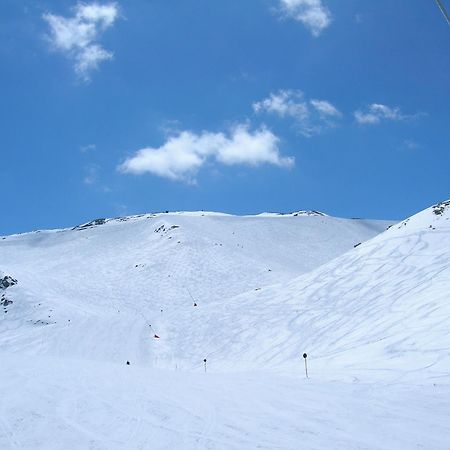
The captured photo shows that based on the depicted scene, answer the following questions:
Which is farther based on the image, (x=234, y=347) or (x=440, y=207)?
(x=440, y=207)

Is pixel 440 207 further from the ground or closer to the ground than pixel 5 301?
further from the ground

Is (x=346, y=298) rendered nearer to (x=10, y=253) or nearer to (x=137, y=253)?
(x=137, y=253)

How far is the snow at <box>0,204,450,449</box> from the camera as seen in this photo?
24.3ft

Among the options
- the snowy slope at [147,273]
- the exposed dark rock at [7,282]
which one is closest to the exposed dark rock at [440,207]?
the snowy slope at [147,273]

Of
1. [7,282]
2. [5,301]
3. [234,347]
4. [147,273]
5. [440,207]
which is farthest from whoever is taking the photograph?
[147,273]

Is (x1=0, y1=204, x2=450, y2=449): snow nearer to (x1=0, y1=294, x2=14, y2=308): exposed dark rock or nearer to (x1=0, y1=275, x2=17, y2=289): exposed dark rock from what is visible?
(x1=0, y1=294, x2=14, y2=308): exposed dark rock

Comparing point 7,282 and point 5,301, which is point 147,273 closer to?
point 7,282

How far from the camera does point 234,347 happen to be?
77.4 feet

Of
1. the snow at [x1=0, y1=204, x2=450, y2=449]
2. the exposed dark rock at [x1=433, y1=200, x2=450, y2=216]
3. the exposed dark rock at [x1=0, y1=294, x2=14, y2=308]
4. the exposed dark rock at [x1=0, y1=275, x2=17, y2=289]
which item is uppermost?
the exposed dark rock at [x1=433, y1=200, x2=450, y2=216]

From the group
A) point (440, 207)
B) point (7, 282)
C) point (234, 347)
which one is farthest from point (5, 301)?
point (440, 207)

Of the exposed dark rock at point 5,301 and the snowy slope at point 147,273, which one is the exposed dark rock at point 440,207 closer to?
the snowy slope at point 147,273

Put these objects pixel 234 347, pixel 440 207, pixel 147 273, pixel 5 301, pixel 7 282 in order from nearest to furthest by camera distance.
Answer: pixel 234 347
pixel 440 207
pixel 5 301
pixel 7 282
pixel 147 273

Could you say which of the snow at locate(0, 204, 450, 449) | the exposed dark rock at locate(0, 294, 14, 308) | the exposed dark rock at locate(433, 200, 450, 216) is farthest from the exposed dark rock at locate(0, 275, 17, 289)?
the exposed dark rock at locate(433, 200, 450, 216)

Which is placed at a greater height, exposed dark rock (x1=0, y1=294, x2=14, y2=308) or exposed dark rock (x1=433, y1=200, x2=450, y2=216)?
exposed dark rock (x1=433, y1=200, x2=450, y2=216)
